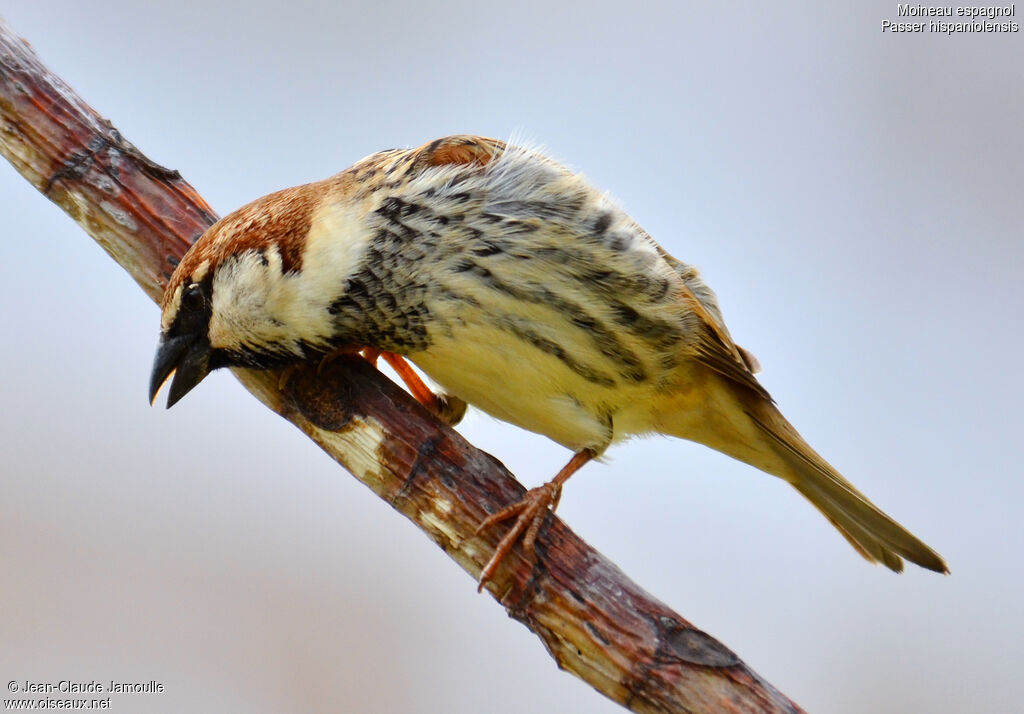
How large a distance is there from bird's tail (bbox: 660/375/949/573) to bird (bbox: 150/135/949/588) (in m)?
0.10

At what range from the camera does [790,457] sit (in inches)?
55.6

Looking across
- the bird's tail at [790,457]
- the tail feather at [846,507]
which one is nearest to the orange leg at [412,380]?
the bird's tail at [790,457]

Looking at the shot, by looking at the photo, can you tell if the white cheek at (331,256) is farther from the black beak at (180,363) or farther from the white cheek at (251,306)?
the black beak at (180,363)

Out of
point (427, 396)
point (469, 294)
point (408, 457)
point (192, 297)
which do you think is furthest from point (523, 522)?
point (192, 297)

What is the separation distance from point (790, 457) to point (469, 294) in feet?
1.93

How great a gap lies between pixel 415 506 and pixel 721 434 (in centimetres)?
54

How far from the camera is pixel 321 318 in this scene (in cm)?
116

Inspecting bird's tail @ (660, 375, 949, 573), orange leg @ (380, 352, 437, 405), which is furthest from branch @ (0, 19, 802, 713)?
bird's tail @ (660, 375, 949, 573)

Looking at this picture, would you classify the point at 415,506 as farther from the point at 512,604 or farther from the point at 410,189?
the point at 410,189

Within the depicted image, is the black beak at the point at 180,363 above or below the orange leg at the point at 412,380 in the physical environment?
below

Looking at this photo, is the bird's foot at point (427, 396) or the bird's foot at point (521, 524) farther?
the bird's foot at point (427, 396)

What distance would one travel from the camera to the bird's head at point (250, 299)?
3.79 ft

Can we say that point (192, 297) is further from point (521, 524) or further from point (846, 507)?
point (846, 507)

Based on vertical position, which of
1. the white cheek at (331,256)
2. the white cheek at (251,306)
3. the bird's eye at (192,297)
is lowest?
the bird's eye at (192,297)
